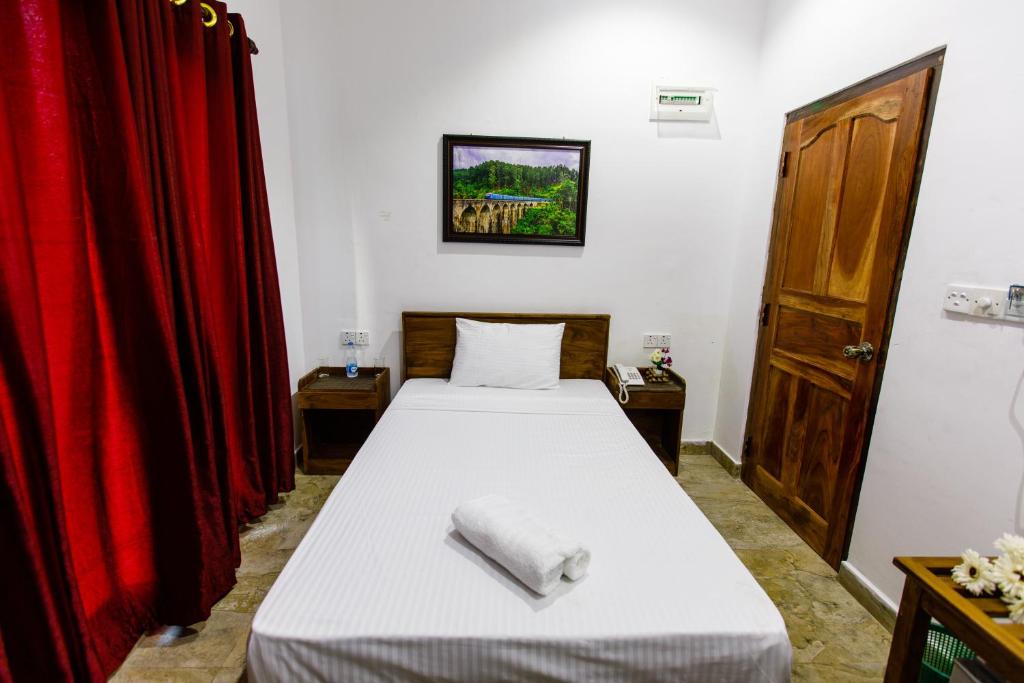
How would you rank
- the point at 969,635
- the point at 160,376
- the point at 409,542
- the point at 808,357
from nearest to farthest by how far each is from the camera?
the point at 969,635 < the point at 409,542 < the point at 160,376 < the point at 808,357

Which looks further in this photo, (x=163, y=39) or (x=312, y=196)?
(x=312, y=196)

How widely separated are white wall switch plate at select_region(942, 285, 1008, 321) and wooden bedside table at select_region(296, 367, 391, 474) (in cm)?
253

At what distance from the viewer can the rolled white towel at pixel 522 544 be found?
1.21m

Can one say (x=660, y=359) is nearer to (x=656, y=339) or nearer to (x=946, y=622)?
(x=656, y=339)

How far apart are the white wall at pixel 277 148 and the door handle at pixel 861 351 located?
2.75 meters

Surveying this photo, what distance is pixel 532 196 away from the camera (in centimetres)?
291

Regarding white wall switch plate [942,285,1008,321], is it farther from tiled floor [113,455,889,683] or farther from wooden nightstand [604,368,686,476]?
wooden nightstand [604,368,686,476]

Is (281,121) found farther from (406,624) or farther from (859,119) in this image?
(859,119)

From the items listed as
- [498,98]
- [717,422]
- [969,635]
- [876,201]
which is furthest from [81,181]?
[717,422]

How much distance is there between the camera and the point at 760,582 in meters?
2.03

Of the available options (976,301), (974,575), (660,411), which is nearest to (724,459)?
(660,411)

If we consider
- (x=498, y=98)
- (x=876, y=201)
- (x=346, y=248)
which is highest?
(x=498, y=98)

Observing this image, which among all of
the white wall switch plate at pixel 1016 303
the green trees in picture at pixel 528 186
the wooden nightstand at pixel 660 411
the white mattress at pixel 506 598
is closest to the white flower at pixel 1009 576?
the white mattress at pixel 506 598

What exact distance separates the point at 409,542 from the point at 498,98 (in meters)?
2.46
